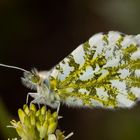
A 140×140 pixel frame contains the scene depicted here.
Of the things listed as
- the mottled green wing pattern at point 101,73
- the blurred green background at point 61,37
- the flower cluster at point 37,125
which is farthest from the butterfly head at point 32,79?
the blurred green background at point 61,37

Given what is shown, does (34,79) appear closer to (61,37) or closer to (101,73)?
(101,73)

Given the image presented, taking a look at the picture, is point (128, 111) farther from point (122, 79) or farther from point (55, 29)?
point (122, 79)

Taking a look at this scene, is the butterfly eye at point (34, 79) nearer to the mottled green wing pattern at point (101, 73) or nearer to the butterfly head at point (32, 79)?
the butterfly head at point (32, 79)

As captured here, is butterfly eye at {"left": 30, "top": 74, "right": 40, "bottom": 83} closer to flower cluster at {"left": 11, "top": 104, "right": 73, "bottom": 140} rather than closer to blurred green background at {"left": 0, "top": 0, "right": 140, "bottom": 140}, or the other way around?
flower cluster at {"left": 11, "top": 104, "right": 73, "bottom": 140}

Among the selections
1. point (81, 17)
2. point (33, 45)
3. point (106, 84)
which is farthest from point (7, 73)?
point (106, 84)

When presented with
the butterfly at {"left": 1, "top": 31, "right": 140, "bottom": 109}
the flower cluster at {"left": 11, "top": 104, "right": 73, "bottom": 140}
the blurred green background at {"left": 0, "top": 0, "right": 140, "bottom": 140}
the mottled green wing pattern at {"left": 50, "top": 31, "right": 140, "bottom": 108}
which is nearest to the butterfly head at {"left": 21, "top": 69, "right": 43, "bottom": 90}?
the butterfly at {"left": 1, "top": 31, "right": 140, "bottom": 109}

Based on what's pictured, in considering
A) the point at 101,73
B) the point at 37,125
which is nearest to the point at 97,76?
the point at 101,73
